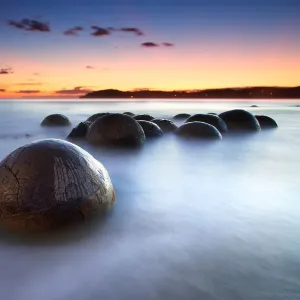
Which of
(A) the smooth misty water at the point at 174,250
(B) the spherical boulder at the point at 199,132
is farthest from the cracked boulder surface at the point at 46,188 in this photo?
(B) the spherical boulder at the point at 199,132

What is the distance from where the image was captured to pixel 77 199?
4.14 metres

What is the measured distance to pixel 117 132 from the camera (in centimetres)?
1017

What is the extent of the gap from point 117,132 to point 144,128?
8.68 ft

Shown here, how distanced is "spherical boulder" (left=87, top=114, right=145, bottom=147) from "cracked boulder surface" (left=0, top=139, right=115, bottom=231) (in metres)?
5.72

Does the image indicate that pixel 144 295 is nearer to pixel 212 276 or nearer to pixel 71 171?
pixel 212 276

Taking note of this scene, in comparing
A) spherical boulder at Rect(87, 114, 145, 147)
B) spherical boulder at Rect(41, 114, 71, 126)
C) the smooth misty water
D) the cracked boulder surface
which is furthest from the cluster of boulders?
the cracked boulder surface

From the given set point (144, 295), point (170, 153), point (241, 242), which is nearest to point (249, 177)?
point (170, 153)

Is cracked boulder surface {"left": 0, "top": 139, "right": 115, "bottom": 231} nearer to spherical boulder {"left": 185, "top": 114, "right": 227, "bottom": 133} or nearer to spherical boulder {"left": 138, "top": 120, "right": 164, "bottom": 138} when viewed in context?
spherical boulder {"left": 138, "top": 120, "right": 164, "bottom": 138}

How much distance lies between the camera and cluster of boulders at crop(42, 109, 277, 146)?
10.2 meters

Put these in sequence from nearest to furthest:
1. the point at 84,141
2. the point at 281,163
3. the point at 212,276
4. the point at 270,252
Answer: the point at 212,276, the point at 270,252, the point at 281,163, the point at 84,141

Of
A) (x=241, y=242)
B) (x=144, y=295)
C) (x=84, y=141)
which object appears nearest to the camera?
(x=144, y=295)

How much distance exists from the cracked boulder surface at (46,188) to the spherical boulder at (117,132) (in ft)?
18.8

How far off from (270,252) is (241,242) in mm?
356

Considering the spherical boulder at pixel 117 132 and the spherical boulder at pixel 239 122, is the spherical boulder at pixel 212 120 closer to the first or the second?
the spherical boulder at pixel 239 122
